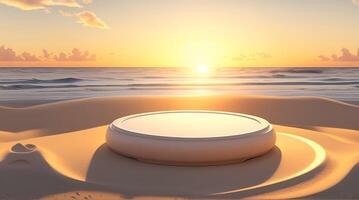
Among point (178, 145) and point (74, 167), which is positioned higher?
point (178, 145)

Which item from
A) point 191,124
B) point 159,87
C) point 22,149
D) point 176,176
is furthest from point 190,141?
Result: point 159,87

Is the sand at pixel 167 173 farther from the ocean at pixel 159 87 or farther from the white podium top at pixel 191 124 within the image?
the ocean at pixel 159 87

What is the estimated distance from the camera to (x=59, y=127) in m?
11.8

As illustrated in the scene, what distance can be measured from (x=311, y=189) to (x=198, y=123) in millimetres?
2589

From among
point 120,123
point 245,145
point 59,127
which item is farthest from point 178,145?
point 59,127

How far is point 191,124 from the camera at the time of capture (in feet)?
25.0

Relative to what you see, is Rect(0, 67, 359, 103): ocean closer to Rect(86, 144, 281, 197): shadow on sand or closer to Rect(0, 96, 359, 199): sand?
Rect(0, 96, 359, 199): sand

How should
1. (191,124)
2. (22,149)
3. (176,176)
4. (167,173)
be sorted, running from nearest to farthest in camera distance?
(176,176)
(167,173)
(22,149)
(191,124)

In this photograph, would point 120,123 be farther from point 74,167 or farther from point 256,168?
point 256,168

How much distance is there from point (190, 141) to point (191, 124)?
121 cm

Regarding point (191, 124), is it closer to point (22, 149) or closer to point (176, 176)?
point (176, 176)

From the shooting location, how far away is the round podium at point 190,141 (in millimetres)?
6430

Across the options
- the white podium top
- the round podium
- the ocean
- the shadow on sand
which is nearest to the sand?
the shadow on sand

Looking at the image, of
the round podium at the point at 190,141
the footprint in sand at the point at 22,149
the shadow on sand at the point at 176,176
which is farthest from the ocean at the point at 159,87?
the shadow on sand at the point at 176,176
